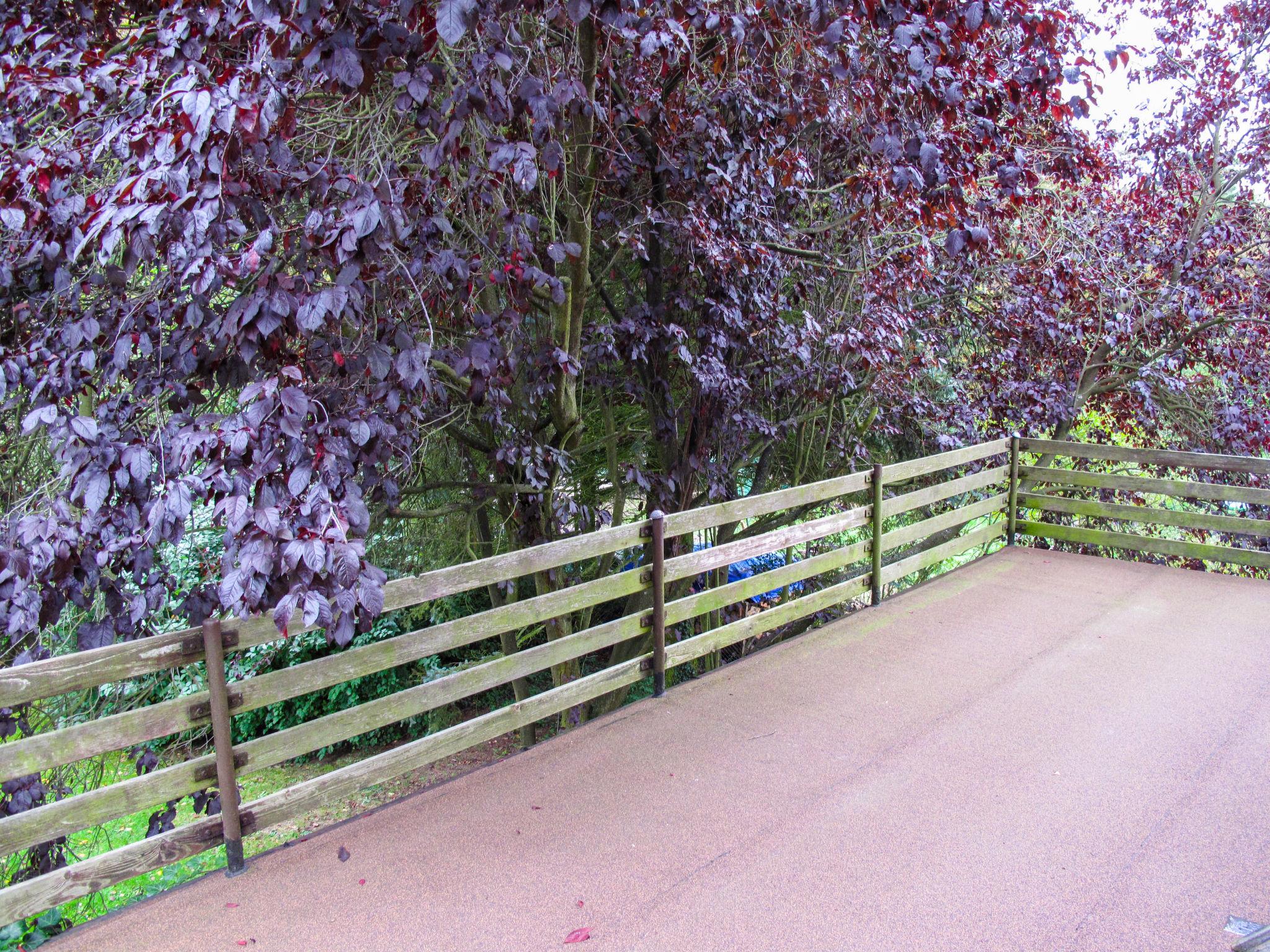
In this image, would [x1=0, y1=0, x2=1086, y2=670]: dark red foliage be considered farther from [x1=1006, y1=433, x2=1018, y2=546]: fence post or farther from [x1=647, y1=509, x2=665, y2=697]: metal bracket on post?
[x1=1006, y1=433, x2=1018, y2=546]: fence post

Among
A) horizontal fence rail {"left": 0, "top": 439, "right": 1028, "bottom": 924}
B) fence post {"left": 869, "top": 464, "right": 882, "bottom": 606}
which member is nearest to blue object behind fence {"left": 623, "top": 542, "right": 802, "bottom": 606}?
fence post {"left": 869, "top": 464, "right": 882, "bottom": 606}

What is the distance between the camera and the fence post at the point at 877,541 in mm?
6383

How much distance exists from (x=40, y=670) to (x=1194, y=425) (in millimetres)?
10121

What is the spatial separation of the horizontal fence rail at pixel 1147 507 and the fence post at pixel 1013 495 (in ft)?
0.21

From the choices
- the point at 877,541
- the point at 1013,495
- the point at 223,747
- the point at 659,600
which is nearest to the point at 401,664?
the point at 223,747

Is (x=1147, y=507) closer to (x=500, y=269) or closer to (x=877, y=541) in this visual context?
(x=877, y=541)

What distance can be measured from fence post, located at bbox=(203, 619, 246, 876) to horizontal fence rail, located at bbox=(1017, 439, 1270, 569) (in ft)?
22.7

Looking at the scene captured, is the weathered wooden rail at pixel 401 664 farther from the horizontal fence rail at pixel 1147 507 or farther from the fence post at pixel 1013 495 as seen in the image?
the fence post at pixel 1013 495

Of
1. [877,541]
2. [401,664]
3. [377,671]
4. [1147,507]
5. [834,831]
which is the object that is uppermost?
[401,664]

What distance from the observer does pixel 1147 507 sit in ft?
25.8

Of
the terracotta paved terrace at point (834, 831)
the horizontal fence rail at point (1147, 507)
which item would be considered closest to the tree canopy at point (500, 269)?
the horizontal fence rail at point (1147, 507)

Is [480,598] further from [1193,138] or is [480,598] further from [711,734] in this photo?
[1193,138]

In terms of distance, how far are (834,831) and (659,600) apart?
5.38 ft

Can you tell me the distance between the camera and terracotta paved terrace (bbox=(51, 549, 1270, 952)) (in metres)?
2.98
